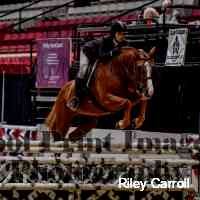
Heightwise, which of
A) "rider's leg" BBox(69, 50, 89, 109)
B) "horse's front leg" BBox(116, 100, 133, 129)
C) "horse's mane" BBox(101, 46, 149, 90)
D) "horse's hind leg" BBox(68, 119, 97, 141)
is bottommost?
"horse's hind leg" BBox(68, 119, 97, 141)

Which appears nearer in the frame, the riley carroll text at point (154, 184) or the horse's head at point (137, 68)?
the riley carroll text at point (154, 184)

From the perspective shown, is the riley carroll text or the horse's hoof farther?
the horse's hoof

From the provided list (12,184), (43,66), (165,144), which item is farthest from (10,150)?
(43,66)

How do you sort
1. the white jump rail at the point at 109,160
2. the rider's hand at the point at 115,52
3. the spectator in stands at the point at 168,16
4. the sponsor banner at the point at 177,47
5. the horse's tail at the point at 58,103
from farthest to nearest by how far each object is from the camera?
1. the spectator in stands at the point at 168,16
2. the horse's tail at the point at 58,103
3. the sponsor banner at the point at 177,47
4. the rider's hand at the point at 115,52
5. the white jump rail at the point at 109,160

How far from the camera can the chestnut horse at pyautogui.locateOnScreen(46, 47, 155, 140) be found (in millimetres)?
11227

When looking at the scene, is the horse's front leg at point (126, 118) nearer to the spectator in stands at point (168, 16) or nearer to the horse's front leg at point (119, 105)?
the horse's front leg at point (119, 105)

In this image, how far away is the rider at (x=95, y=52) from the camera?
11.5 metres

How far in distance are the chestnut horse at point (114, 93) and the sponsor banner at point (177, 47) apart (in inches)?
20.6

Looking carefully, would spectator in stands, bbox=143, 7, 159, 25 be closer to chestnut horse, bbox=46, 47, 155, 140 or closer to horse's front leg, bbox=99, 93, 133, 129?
chestnut horse, bbox=46, 47, 155, 140

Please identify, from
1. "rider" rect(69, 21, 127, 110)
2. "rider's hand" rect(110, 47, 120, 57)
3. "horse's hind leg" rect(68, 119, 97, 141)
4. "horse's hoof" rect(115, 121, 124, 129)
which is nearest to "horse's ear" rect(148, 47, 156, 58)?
"rider" rect(69, 21, 127, 110)

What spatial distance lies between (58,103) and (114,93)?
4.28ft

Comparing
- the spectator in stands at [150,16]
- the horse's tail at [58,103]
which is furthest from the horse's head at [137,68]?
the spectator in stands at [150,16]

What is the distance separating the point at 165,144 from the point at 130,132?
6347 millimetres

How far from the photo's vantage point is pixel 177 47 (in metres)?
12.0
